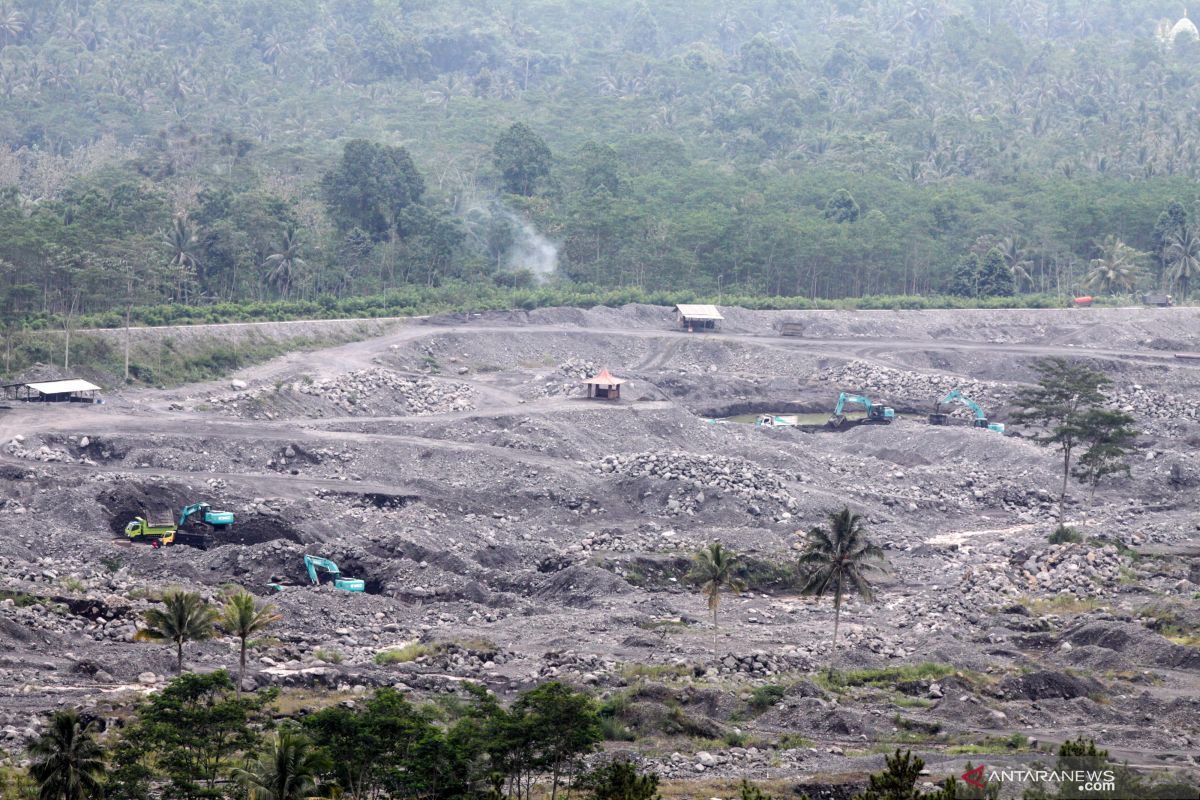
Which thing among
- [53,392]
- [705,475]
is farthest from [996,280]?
[53,392]

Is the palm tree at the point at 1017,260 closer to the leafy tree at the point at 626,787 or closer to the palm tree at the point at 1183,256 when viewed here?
the palm tree at the point at 1183,256

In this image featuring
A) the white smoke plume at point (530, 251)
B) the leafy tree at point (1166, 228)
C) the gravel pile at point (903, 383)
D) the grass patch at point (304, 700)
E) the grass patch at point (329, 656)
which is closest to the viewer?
the grass patch at point (304, 700)

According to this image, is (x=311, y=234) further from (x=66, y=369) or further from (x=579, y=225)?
(x=66, y=369)

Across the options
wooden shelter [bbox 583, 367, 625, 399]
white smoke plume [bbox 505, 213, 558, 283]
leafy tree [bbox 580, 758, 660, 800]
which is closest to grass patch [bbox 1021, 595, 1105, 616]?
leafy tree [bbox 580, 758, 660, 800]

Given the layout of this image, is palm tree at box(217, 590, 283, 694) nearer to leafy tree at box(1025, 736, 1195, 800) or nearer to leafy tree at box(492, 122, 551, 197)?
leafy tree at box(1025, 736, 1195, 800)

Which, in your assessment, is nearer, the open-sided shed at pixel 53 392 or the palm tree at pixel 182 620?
the palm tree at pixel 182 620

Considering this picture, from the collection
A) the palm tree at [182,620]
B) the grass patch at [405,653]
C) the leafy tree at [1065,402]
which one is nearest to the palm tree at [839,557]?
the grass patch at [405,653]

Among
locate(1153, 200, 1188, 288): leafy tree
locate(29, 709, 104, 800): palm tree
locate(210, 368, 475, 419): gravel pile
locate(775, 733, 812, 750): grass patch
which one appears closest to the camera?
locate(29, 709, 104, 800): palm tree
